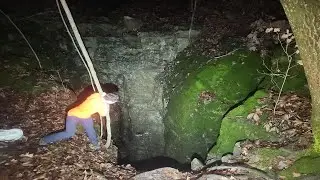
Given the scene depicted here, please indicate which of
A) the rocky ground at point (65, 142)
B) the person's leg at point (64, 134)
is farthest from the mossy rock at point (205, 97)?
the person's leg at point (64, 134)

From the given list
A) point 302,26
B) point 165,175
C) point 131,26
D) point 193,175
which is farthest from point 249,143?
point 131,26

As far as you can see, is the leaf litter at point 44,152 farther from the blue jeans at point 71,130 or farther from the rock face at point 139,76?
the rock face at point 139,76

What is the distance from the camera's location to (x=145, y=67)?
1286cm

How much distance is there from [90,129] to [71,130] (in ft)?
1.52

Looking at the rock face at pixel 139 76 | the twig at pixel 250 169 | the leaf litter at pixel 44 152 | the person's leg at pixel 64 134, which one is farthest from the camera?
the rock face at pixel 139 76

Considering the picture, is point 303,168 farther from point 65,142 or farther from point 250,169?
point 65,142

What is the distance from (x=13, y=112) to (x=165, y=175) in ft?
16.1

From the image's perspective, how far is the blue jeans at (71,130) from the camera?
7.25 m

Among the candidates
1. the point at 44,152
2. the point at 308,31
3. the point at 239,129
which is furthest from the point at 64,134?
the point at 308,31

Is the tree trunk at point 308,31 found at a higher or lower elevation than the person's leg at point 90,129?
higher

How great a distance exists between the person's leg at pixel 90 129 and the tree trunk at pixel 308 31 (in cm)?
473

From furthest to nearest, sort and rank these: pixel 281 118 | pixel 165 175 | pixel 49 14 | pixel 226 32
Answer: pixel 49 14 → pixel 226 32 → pixel 281 118 → pixel 165 175

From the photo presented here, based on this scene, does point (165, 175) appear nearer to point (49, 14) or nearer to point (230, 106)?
point (230, 106)

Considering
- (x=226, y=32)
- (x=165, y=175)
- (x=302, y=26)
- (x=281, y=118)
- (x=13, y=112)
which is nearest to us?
(x=302, y=26)
